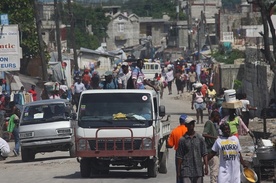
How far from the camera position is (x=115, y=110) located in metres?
20.6

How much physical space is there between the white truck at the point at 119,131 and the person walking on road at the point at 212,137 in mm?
2071

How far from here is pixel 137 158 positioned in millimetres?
20234

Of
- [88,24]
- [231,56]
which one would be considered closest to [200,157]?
[231,56]

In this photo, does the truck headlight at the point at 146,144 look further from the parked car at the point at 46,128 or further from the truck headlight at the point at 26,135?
the truck headlight at the point at 26,135

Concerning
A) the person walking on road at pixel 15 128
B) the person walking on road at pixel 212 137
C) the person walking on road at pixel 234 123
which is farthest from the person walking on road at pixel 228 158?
the person walking on road at pixel 15 128

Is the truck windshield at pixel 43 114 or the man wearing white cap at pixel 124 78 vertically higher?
the man wearing white cap at pixel 124 78

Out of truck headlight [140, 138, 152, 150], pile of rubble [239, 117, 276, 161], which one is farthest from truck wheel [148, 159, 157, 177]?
pile of rubble [239, 117, 276, 161]

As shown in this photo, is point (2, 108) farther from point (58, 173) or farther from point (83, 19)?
point (83, 19)

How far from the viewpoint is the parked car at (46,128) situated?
2550 centimetres

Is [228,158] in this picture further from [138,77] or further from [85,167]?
[138,77]

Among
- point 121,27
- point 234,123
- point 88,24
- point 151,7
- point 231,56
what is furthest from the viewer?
point 151,7

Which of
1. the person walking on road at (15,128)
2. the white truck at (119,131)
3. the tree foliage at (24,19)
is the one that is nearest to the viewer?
the white truck at (119,131)

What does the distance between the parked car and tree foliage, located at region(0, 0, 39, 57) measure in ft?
70.1

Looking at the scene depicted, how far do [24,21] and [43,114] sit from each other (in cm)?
2544
